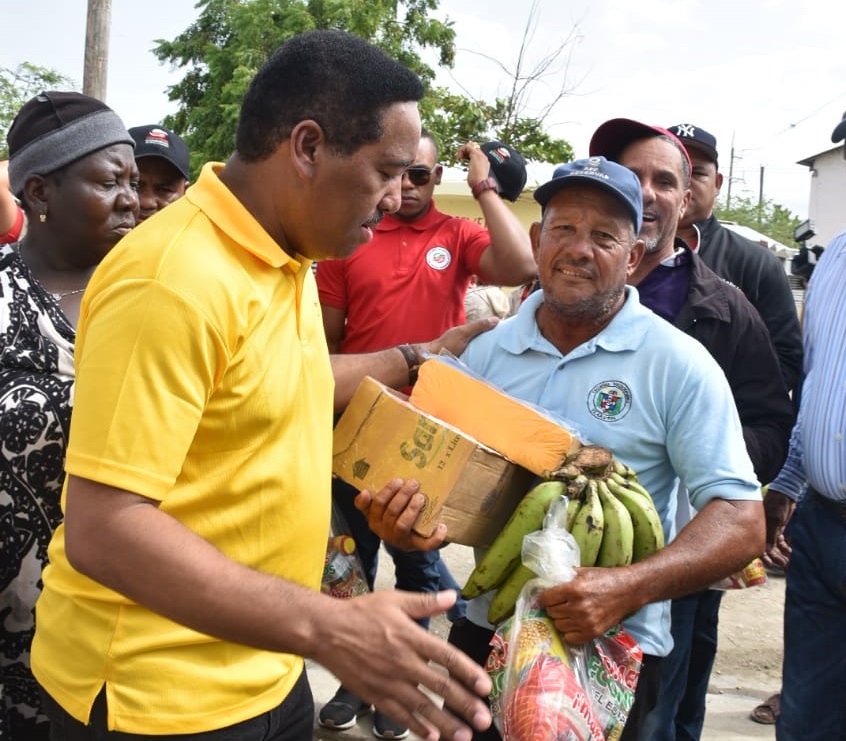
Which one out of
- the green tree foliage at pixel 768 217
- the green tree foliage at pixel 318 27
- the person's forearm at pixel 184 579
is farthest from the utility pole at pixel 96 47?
the green tree foliage at pixel 768 217

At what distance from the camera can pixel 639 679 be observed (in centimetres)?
228

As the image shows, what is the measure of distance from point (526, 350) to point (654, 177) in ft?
3.42

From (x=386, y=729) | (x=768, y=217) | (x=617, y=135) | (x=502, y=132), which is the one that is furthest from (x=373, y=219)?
(x=768, y=217)

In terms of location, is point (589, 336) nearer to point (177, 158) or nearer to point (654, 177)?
point (654, 177)

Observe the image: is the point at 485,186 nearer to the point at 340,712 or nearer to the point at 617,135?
the point at 617,135

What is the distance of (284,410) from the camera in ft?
5.35

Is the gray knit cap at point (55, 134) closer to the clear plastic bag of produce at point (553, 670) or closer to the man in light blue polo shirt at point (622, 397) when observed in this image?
the man in light blue polo shirt at point (622, 397)

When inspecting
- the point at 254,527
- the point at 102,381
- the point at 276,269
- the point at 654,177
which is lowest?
the point at 254,527

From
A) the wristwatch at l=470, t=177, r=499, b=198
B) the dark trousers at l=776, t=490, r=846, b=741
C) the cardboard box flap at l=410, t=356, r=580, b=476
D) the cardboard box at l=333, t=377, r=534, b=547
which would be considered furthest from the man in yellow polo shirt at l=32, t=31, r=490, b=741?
the wristwatch at l=470, t=177, r=499, b=198

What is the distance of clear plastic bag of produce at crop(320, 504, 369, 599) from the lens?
3582 mm

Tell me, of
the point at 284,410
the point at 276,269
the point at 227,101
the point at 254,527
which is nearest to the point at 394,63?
the point at 276,269

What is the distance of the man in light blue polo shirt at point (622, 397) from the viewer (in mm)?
2070

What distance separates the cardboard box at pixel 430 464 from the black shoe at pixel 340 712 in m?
2.12

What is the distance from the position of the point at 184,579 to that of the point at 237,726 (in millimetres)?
567
